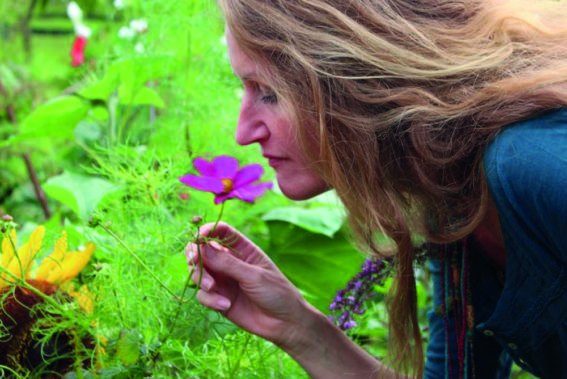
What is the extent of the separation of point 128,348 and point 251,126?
29cm

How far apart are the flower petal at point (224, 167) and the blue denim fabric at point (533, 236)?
279mm

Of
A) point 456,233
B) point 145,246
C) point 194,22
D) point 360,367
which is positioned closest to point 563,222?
point 456,233

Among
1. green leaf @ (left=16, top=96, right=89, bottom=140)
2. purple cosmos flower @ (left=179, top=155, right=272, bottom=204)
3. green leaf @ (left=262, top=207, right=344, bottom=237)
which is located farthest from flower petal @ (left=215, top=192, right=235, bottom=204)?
green leaf @ (left=16, top=96, right=89, bottom=140)

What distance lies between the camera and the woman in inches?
33.8

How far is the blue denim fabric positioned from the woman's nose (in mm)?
264

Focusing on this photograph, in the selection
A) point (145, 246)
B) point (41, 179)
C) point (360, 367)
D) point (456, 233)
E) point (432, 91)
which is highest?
point (432, 91)

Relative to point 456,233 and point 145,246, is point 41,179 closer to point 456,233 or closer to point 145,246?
point 145,246

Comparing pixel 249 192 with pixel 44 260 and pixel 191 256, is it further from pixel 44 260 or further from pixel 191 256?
pixel 44 260

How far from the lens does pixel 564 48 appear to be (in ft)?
3.08

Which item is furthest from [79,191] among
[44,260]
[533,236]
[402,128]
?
[533,236]

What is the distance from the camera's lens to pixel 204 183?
31.0 inches

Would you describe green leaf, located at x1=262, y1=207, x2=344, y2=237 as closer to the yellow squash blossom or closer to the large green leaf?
the large green leaf

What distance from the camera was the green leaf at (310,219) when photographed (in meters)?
1.24

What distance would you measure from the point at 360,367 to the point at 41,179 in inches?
43.2
